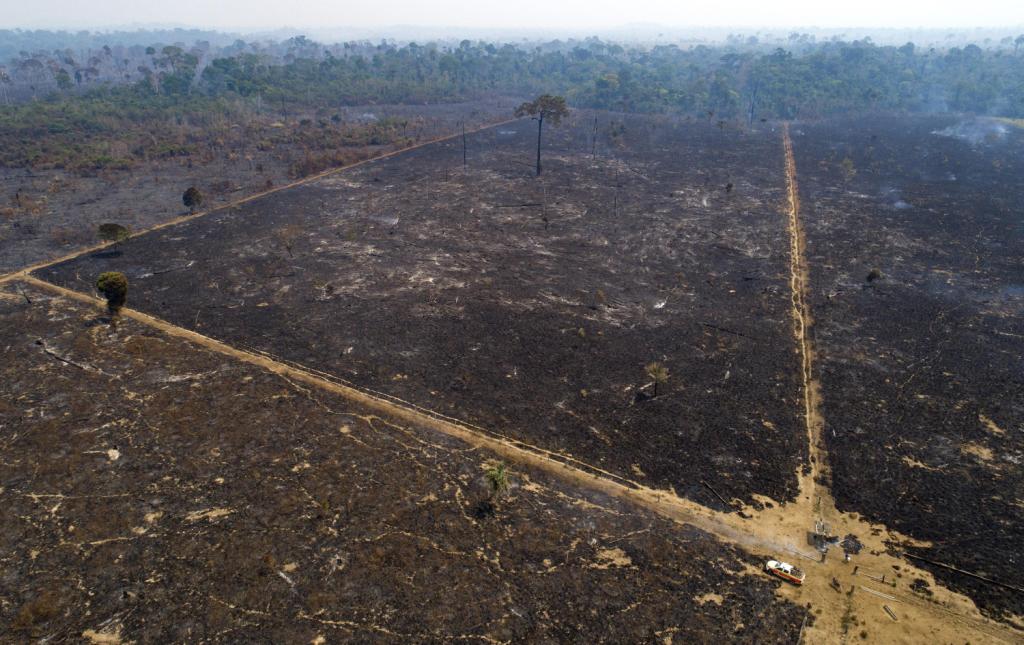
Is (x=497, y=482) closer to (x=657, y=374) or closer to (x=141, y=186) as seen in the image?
(x=657, y=374)

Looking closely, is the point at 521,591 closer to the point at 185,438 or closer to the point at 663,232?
the point at 185,438

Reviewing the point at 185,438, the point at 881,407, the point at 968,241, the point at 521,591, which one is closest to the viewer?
the point at 521,591

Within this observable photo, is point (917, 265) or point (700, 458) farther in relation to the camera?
point (917, 265)

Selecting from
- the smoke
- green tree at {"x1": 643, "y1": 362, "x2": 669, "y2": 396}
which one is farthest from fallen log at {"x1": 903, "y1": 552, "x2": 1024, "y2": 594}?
the smoke

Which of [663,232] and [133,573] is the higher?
[663,232]

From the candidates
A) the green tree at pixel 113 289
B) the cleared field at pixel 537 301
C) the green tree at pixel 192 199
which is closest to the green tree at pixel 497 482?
the cleared field at pixel 537 301

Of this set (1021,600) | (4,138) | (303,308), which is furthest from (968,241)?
(4,138)
